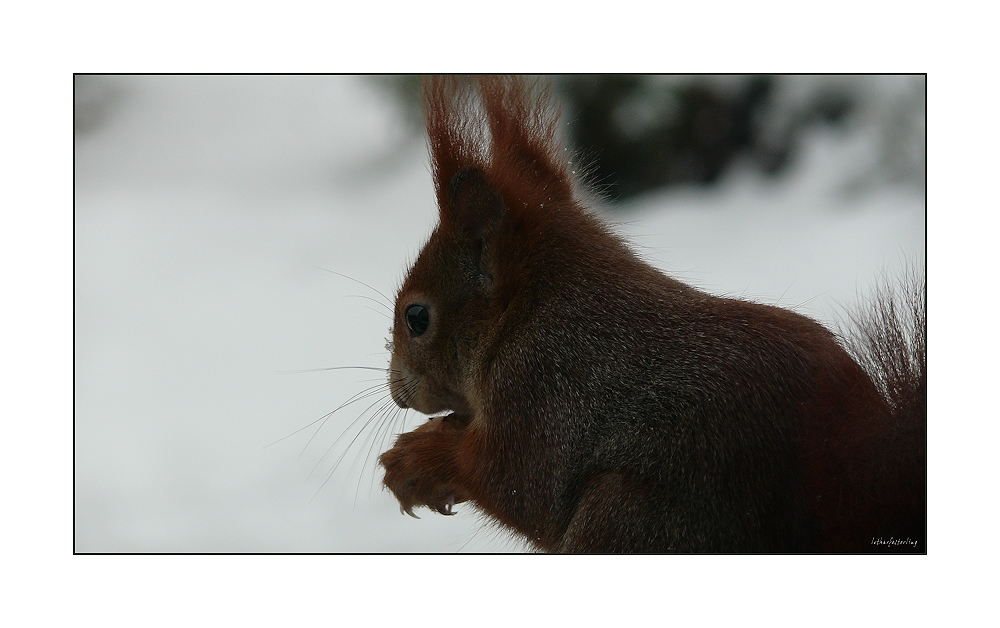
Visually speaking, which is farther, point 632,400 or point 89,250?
point 89,250

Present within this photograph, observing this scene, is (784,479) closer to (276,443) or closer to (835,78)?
(835,78)

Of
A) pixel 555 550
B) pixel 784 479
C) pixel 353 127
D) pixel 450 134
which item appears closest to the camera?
pixel 784 479

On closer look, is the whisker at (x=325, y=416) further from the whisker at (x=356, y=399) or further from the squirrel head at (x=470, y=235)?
the squirrel head at (x=470, y=235)

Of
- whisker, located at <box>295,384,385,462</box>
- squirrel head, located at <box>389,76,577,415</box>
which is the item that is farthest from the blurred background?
squirrel head, located at <box>389,76,577,415</box>

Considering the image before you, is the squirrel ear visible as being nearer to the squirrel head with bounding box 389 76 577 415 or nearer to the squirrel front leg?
the squirrel head with bounding box 389 76 577 415

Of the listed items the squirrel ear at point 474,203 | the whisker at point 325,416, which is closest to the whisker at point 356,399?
the whisker at point 325,416

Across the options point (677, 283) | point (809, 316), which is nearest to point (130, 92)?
point (677, 283)

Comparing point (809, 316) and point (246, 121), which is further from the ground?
point (246, 121)

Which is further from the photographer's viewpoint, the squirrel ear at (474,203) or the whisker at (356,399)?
the whisker at (356,399)
